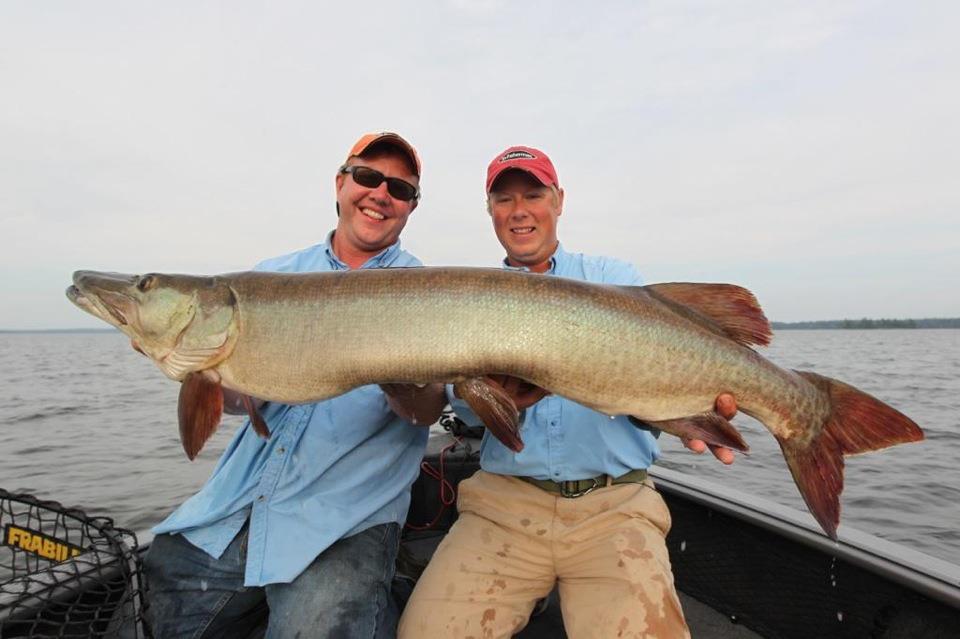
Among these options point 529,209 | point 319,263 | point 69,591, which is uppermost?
point 529,209

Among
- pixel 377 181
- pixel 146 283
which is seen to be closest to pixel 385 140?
pixel 377 181

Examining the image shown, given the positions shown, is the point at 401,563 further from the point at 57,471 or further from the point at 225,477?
the point at 57,471

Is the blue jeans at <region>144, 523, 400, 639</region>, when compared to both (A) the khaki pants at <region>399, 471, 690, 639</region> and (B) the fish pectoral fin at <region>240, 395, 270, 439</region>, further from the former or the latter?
(B) the fish pectoral fin at <region>240, 395, 270, 439</region>

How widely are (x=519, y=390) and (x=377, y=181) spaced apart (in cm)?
174

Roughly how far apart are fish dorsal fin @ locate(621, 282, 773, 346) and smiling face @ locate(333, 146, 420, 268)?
1666 millimetres

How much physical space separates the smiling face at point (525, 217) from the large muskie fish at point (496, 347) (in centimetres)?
136

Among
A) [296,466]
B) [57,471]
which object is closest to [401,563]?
[296,466]

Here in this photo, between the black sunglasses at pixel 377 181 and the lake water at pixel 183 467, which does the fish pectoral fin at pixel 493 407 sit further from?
the lake water at pixel 183 467

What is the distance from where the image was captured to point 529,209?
4.18m

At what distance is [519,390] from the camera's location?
285cm

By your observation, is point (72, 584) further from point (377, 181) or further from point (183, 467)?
point (183, 467)

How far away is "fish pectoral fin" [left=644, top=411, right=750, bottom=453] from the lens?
275 cm

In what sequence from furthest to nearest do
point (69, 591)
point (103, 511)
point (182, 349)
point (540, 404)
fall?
point (103, 511), point (540, 404), point (182, 349), point (69, 591)

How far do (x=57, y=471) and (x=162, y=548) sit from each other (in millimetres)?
8308
